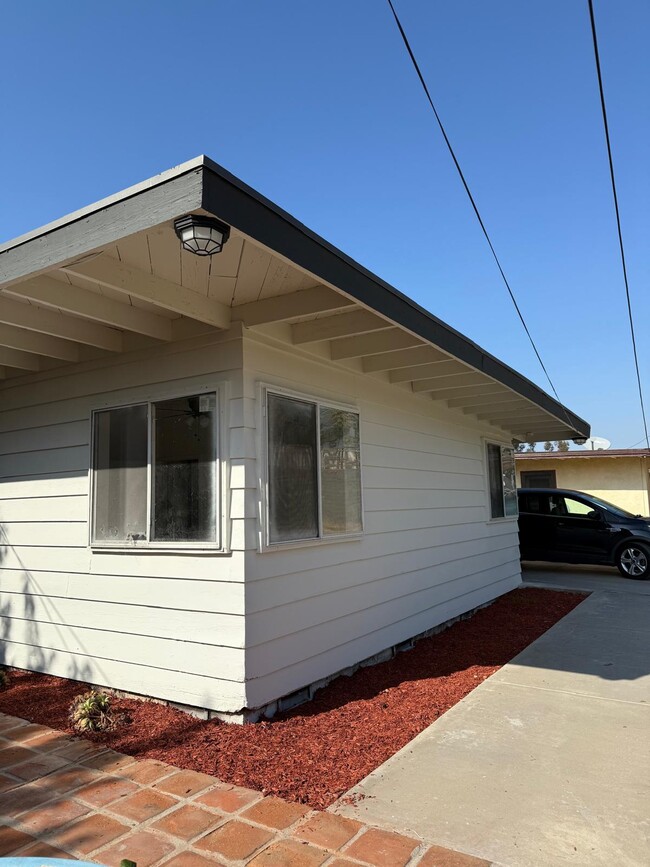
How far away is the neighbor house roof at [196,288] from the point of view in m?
2.43

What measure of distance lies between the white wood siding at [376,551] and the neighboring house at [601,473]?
31.8ft

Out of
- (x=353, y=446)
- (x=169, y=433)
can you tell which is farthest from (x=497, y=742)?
(x=169, y=433)

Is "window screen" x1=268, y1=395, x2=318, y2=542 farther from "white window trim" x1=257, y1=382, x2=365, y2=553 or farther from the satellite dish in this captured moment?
the satellite dish

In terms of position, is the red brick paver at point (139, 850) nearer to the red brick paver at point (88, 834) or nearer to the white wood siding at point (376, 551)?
the red brick paver at point (88, 834)

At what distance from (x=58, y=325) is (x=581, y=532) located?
400 inches

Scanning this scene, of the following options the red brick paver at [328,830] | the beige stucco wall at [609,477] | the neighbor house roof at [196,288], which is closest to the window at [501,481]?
the neighbor house roof at [196,288]

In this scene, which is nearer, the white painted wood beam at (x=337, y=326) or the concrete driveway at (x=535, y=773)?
the concrete driveway at (x=535, y=773)

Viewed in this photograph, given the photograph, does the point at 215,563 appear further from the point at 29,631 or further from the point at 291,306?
the point at 29,631

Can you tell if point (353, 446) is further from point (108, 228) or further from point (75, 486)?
point (108, 228)

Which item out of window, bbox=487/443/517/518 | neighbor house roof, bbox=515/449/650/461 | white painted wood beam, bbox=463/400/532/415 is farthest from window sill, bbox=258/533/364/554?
neighbor house roof, bbox=515/449/650/461

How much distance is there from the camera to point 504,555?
8.69 meters

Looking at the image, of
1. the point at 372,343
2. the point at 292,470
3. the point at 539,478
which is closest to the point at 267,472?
the point at 292,470

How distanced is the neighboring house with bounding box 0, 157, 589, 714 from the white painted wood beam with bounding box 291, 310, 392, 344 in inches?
0.7

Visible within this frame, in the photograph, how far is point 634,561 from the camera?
1054 centimetres
